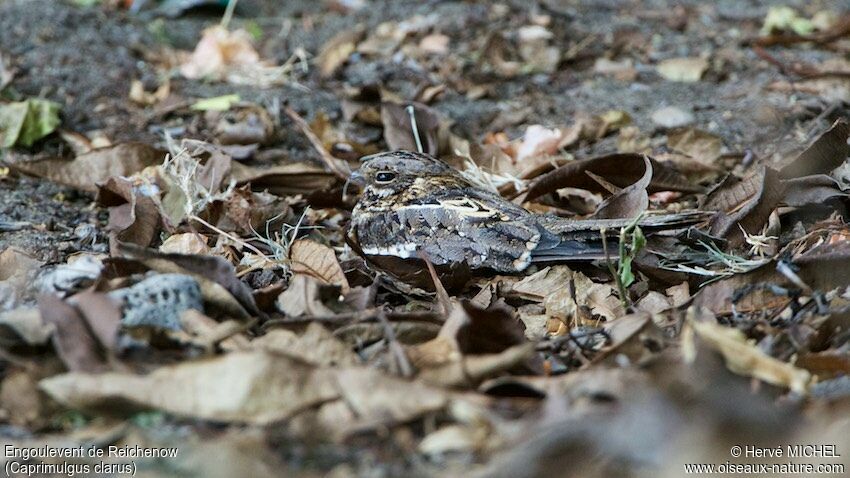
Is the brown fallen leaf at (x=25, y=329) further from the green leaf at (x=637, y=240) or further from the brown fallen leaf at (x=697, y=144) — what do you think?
the brown fallen leaf at (x=697, y=144)

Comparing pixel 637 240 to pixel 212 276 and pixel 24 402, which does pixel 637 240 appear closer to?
pixel 212 276

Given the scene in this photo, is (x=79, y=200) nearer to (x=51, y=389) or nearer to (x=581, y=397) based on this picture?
(x=51, y=389)

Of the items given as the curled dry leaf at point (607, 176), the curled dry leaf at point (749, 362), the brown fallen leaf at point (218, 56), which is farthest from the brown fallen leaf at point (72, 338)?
the brown fallen leaf at point (218, 56)

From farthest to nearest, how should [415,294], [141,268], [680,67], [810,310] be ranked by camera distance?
[680,67]
[415,294]
[141,268]
[810,310]

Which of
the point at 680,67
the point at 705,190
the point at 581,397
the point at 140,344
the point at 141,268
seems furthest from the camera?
the point at 680,67

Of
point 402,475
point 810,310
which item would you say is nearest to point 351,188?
point 810,310

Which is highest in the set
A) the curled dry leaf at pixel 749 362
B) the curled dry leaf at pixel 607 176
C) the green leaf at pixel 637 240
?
the curled dry leaf at pixel 749 362

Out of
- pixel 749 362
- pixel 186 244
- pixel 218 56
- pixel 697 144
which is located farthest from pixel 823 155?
pixel 218 56
